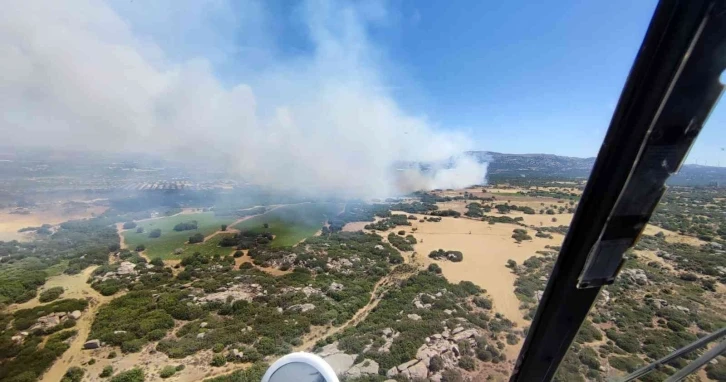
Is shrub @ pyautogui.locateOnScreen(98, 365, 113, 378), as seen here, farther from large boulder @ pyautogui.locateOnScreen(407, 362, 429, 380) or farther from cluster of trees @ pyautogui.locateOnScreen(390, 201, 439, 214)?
cluster of trees @ pyautogui.locateOnScreen(390, 201, 439, 214)

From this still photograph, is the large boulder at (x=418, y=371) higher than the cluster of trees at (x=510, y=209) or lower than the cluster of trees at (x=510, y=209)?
higher

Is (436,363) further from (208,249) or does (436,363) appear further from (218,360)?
(208,249)

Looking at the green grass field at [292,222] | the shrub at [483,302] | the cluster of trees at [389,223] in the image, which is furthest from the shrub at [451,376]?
the cluster of trees at [389,223]

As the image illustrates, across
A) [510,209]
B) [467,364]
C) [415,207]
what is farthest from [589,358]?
[510,209]

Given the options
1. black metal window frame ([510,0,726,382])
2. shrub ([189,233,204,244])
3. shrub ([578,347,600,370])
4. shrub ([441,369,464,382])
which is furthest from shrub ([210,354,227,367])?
shrub ([189,233,204,244])

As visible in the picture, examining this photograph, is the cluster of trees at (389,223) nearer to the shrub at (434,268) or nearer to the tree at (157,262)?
the shrub at (434,268)
